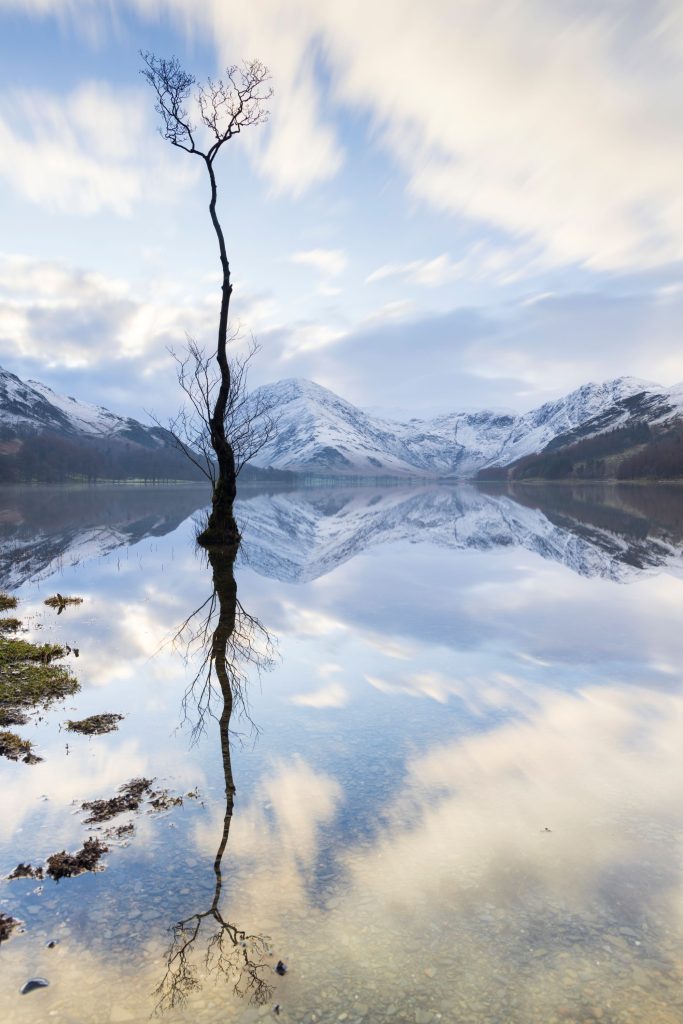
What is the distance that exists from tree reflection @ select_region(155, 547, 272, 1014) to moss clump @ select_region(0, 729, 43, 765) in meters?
2.41

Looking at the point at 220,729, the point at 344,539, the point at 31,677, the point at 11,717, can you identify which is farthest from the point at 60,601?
the point at 344,539

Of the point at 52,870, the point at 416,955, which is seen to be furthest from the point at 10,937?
the point at 416,955

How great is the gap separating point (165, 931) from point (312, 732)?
4573 mm

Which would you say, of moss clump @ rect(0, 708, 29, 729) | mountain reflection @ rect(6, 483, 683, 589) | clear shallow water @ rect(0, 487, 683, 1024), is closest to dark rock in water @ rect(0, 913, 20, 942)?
clear shallow water @ rect(0, 487, 683, 1024)

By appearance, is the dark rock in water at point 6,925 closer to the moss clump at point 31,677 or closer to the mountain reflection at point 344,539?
the moss clump at point 31,677

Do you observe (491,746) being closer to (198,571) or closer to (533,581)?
(533,581)

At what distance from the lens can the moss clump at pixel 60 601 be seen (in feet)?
66.7

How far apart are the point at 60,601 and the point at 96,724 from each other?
37.8 ft

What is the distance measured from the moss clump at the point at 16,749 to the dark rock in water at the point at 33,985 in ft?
14.8

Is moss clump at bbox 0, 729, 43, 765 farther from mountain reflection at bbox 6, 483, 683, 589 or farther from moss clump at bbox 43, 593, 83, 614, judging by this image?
mountain reflection at bbox 6, 483, 683, 589

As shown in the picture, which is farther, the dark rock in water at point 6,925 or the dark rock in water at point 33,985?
the dark rock in water at point 6,925

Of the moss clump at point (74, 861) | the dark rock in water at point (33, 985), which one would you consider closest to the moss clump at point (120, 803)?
the moss clump at point (74, 861)

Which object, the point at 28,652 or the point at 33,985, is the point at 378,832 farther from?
the point at 28,652

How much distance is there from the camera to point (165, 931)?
5633 millimetres
